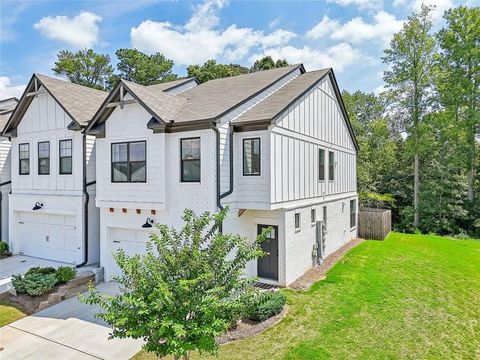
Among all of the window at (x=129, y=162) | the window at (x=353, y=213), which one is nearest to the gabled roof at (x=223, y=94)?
the window at (x=129, y=162)

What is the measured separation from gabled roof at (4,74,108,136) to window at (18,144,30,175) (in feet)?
4.29

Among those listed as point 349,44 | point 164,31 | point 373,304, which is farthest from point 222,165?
point 349,44

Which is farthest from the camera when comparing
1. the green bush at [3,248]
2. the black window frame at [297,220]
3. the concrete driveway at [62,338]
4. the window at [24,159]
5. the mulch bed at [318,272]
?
the green bush at [3,248]

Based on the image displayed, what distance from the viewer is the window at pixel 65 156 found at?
14.7 m

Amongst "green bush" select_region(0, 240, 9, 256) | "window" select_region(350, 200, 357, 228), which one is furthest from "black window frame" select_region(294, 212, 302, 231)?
"green bush" select_region(0, 240, 9, 256)

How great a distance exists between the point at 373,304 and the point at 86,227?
11867mm

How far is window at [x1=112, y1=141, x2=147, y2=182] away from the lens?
11883 mm

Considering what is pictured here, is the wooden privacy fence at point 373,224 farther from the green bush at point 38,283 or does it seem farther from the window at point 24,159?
the window at point 24,159

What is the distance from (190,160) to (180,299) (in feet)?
22.0

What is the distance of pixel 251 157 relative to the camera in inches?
448

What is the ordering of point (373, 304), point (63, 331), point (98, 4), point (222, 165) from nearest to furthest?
point (63, 331) → point (373, 304) → point (222, 165) → point (98, 4)

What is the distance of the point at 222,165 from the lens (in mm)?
10922

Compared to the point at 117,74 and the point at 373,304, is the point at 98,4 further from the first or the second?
the point at 117,74

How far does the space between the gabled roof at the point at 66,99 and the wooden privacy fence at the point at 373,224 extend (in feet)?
56.7
